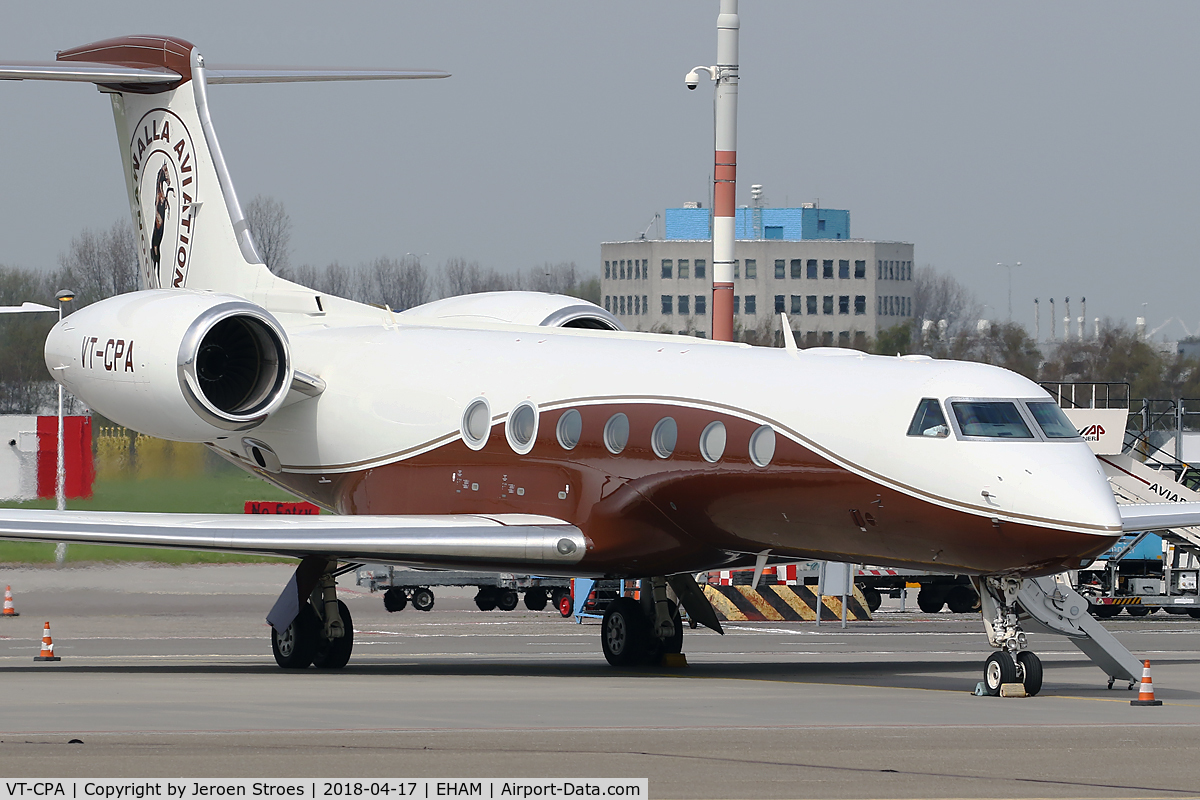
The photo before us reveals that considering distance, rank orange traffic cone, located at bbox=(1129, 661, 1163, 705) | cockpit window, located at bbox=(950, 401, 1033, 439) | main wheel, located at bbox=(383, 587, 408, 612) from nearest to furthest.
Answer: orange traffic cone, located at bbox=(1129, 661, 1163, 705)
cockpit window, located at bbox=(950, 401, 1033, 439)
main wheel, located at bbox=(383, 587, 408, 612)

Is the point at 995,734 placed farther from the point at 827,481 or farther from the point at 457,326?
the point at 457,326

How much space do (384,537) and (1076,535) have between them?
24.7 feet

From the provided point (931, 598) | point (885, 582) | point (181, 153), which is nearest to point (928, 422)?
point (181, 153)

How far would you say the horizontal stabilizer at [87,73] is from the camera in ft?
79.1

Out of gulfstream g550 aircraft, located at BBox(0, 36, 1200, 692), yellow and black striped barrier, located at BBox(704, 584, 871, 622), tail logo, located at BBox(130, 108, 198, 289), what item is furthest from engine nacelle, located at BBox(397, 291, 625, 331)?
yellow and black striped barrier, located at BBox(704, 584, 871, 622)

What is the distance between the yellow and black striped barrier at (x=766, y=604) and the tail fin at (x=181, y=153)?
1186cm

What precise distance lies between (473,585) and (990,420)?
19.7 m

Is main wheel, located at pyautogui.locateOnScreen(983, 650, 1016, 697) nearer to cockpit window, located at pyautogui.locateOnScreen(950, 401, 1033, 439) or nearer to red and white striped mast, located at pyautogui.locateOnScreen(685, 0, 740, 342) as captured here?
cockpit window, located at pyautogui.locateOnScreen(950, 401, 1033, 439)

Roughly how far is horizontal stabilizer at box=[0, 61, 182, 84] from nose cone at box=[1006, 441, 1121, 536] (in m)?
14.2

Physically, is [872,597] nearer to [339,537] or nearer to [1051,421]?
[339,537]

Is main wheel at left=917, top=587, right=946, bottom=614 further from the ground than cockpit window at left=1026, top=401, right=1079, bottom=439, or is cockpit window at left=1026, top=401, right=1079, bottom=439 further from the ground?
cockpit window at left=1026, top=401, right=1079, bottom=439

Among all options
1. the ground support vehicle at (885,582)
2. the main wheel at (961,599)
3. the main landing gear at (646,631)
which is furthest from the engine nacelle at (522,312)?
the main wheel at (961,599)

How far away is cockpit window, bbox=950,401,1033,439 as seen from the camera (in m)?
17.3

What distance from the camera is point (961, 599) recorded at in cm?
3700
